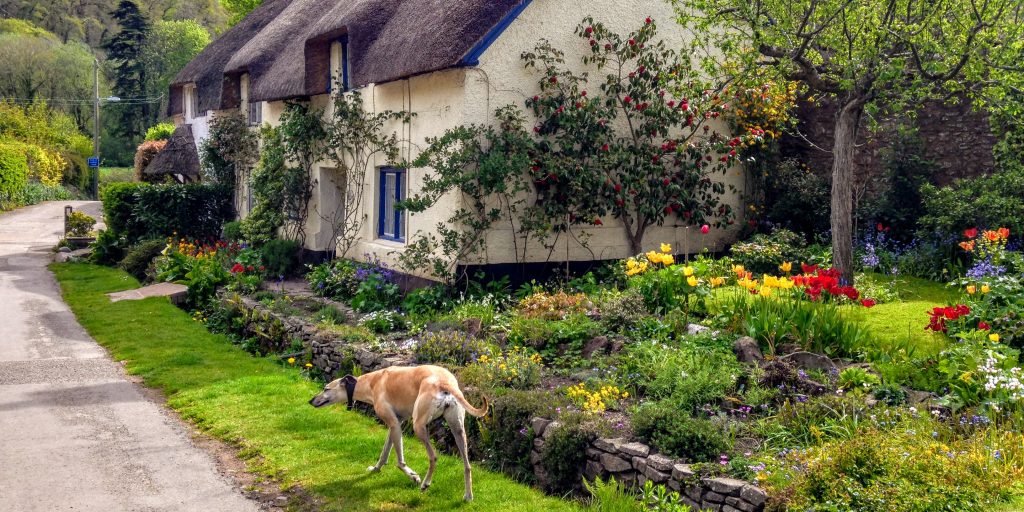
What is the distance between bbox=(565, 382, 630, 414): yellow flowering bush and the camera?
7.21m

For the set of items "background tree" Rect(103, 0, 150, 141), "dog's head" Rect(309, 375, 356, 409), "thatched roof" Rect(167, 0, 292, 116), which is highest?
"background tree" Rect(103, 0, 150, 141)

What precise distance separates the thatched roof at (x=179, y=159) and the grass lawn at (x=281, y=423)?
1146 centimetres

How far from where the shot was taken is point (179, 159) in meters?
25.7

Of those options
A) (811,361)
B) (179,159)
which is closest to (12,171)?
(179,159)

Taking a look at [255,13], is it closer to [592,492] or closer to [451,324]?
[451,324]

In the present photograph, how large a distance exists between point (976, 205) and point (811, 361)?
561cm

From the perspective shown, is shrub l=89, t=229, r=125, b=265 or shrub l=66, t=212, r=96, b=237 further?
shrub l=66, t=212, r=96, b=237

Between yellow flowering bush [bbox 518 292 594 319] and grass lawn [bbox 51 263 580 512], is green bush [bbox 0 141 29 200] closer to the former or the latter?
grass lawn [bbox 51 263 580 512]

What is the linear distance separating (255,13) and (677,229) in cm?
1635

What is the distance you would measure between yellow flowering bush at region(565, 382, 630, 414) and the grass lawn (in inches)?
34.4

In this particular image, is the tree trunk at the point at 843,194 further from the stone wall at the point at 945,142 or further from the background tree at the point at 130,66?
the background tree at the point at 130,66

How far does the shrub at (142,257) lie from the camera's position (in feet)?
65.2

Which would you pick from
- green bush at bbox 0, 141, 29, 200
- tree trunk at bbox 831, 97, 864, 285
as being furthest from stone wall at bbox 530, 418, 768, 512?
green bush at bbox 0, 141, 29, 200

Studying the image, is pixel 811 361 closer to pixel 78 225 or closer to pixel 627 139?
pixel 627 139
